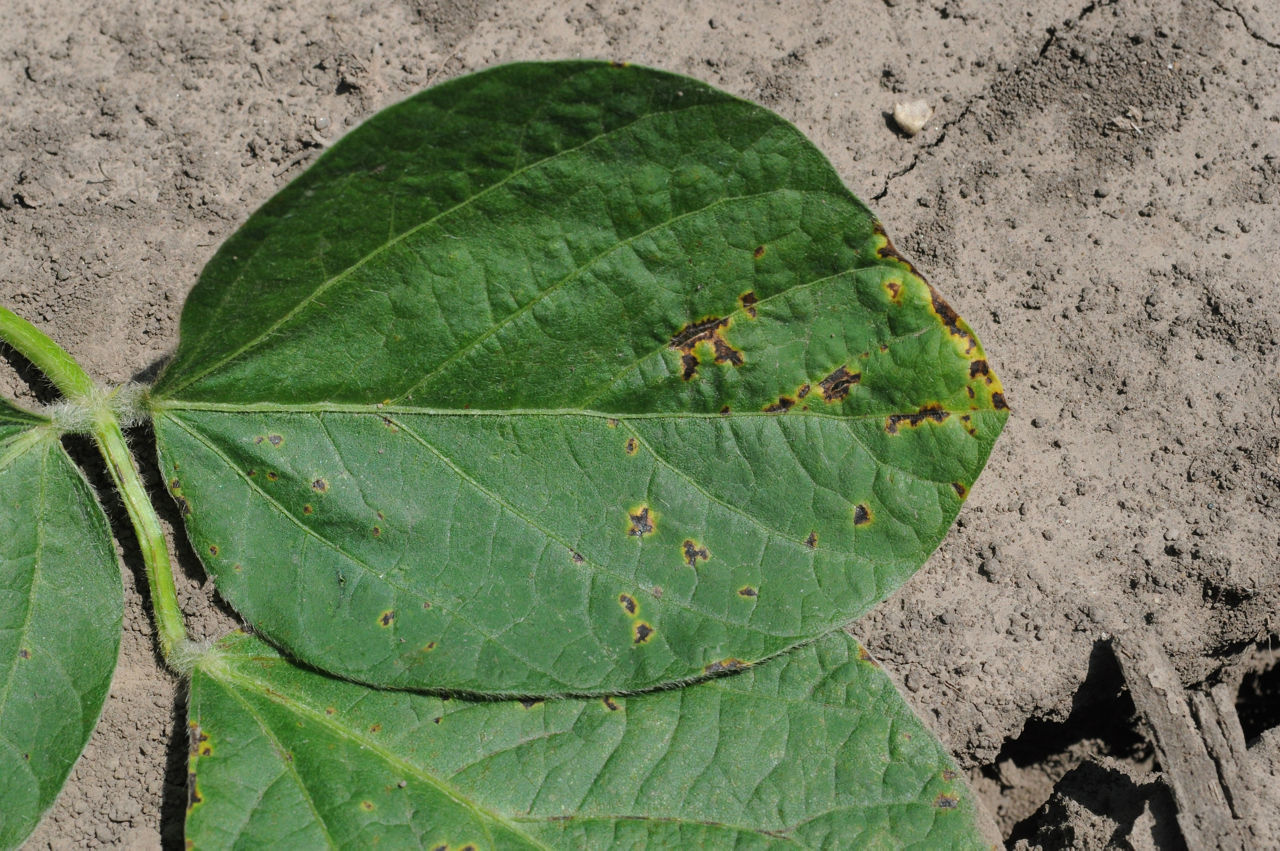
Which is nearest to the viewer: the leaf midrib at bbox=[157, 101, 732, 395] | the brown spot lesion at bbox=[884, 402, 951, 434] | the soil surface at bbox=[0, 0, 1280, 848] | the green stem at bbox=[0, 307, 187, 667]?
the leaf midrib at bbox=[157, 101, 732, 395]

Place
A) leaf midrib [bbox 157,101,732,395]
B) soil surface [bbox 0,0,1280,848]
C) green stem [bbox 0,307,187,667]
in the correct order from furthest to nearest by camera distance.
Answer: soil surface [bbox 0,0,1280,848] < green stem [bbox 0,307,187,667] < leaf midrib [bbox 157,101,732,395]

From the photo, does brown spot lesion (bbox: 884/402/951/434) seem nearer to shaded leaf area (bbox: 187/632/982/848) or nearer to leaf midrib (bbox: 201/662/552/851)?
shaded leaf area (bbox: 187/632/982/848)

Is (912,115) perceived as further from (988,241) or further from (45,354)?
(45,354)

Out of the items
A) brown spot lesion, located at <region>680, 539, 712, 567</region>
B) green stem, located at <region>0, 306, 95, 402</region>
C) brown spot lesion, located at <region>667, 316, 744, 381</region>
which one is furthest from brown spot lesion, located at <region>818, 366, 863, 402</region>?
green stem, located at <region>0, 306, 95, 402</region>

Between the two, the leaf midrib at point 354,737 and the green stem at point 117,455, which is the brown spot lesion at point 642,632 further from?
the green stem at point 117,455

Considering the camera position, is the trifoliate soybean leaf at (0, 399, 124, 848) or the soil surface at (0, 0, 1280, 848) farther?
the soil surface at (0, 0, 1280, 848)

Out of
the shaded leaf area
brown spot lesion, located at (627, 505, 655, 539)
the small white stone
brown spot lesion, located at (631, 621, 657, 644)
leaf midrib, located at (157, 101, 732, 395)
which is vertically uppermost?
the small white stone

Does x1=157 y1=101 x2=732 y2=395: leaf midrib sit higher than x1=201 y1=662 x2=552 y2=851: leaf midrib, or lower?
higher

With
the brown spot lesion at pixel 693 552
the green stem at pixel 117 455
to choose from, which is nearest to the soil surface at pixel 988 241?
the green stem at pixel 117 455
